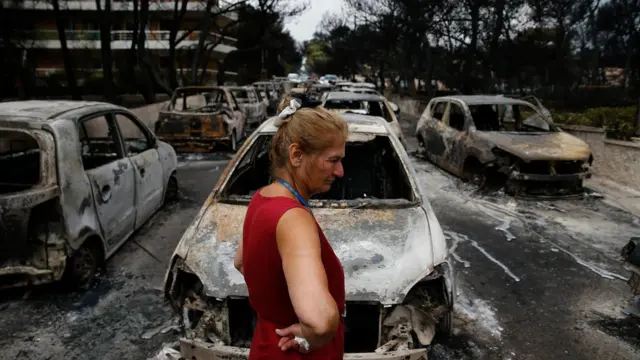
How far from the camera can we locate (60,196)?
13.5 feet

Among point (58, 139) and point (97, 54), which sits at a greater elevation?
point (97, 54)

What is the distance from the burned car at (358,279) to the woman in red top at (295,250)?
3.99ft

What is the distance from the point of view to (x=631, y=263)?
12.4ft

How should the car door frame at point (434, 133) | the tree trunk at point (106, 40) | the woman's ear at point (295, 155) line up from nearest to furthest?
1. the woman's ear at point (295, 155)
2. the car door frame at point (434, 133)
3. the tree trunk at point (106, 40)

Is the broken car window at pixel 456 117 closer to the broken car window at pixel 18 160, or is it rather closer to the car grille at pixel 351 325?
the car grille at pixel 351 325

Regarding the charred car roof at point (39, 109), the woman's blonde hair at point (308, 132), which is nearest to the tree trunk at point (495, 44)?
the charred car roof at point (39, 109)

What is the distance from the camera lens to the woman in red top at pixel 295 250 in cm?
126

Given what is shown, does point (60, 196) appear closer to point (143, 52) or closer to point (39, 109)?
point (39, 109)

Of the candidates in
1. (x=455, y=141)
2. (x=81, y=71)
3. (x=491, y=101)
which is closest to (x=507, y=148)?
(x=455, y=141)

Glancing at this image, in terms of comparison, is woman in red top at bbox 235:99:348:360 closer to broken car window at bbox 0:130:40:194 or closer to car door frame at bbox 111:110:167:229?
broken car window at bbox 0:130:40:194

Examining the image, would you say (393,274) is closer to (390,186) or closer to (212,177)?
(390,186)

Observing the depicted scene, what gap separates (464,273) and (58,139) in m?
4.00

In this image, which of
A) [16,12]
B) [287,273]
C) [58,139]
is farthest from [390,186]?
[16,12]

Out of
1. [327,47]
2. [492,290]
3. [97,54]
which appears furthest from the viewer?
[327,47]
